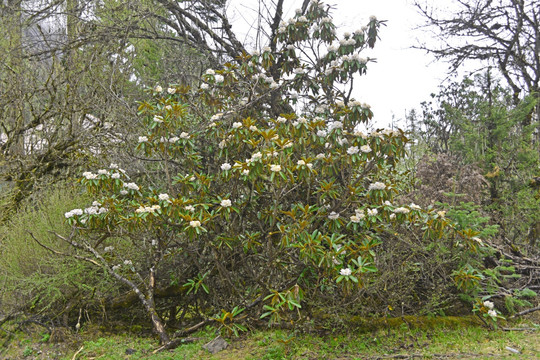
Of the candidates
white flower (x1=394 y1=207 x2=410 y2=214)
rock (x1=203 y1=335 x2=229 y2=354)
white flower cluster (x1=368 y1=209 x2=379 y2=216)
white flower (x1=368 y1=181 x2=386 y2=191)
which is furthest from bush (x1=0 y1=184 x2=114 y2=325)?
white flower (x1=394 y1=207 x2=410 y2=214)

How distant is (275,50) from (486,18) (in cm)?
669

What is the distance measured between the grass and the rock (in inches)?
2.1

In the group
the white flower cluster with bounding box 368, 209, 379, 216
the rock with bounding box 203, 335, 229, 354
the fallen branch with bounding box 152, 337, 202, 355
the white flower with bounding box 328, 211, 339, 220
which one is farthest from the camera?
the fallen branch with bounding box 152, 337, 202, 355

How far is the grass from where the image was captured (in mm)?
4238

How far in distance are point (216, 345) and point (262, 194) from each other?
1610mm

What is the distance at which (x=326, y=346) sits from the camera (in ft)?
14.5

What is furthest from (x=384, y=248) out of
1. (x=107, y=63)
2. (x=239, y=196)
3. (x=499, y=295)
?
(x=107, y=63)

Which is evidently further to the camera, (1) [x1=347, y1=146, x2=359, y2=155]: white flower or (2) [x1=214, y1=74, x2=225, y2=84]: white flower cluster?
(2) [x1=214, y1=74, x2=225, y2=84]: white flower cluster

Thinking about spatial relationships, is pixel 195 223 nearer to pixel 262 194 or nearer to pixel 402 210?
pixel 262 194

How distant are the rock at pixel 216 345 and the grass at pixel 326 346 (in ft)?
0.18

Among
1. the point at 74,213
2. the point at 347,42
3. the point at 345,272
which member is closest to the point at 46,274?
the point at 74,213

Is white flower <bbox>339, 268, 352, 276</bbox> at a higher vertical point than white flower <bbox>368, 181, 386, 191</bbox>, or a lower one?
lower

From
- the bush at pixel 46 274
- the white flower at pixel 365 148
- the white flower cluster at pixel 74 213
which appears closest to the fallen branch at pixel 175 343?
the bush at pixel 46 274

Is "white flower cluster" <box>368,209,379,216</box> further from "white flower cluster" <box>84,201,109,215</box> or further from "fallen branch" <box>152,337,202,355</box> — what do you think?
"white flower cluster" <box>84,201,109,215</box>
